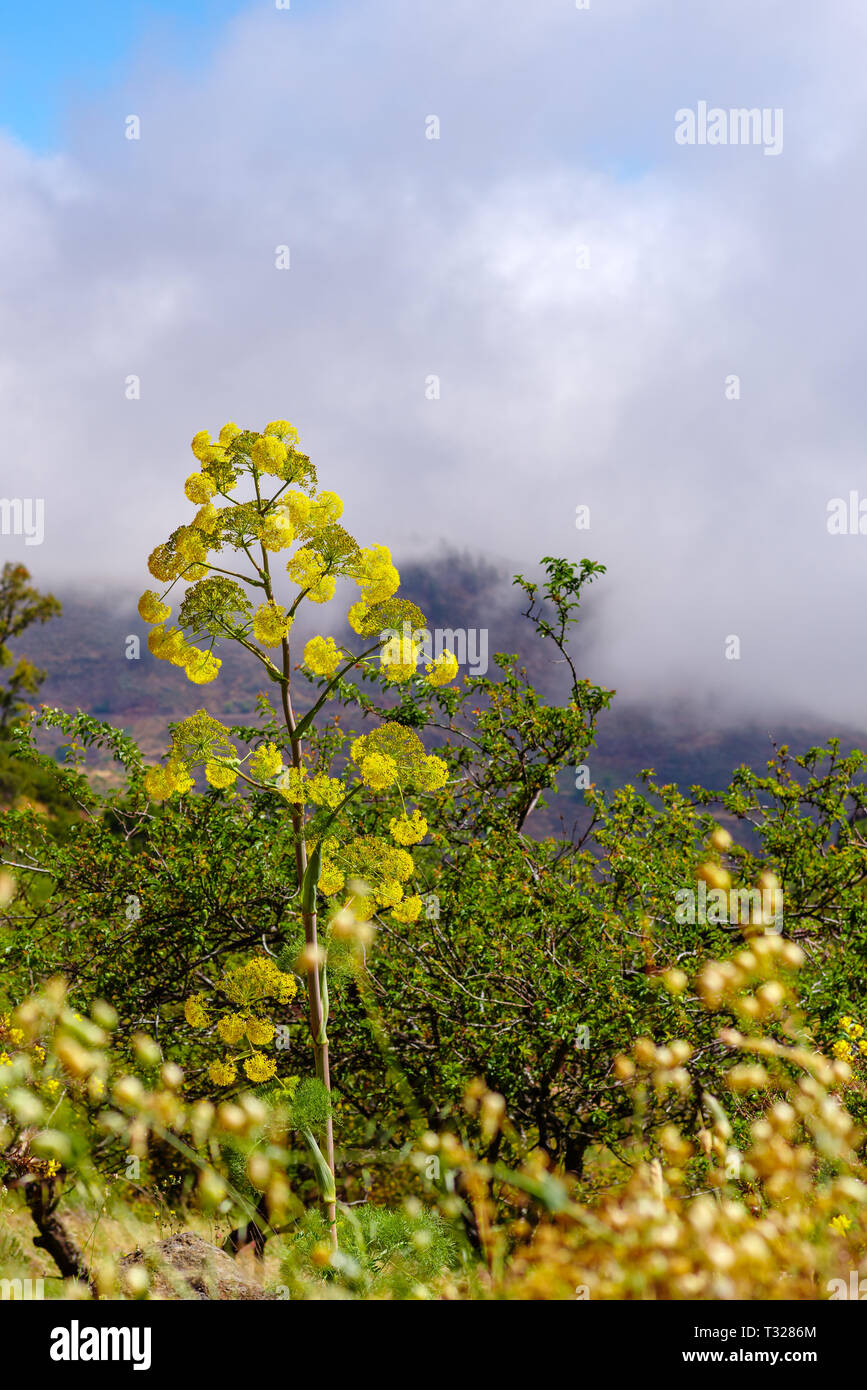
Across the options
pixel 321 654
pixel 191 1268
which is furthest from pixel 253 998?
pixel 191 1268

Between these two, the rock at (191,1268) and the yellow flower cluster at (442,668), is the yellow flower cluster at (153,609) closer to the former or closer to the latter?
the yellow flower cluster at (442,668)

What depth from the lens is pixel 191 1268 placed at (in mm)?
3125

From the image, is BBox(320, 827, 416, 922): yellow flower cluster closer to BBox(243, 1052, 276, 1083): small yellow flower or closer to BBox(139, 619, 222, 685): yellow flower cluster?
BBox(243, 1052, 276, 1083): small yellow flower

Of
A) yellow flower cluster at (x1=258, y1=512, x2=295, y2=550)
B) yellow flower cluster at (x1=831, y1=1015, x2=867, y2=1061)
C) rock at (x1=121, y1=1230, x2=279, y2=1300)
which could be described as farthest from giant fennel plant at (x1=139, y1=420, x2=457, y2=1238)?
yellow flower cluster at (x1=831, y1=1015, x2=867, y2=1061)

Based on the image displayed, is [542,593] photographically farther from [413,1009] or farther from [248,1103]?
[248,1103]

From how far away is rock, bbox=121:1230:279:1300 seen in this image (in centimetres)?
287

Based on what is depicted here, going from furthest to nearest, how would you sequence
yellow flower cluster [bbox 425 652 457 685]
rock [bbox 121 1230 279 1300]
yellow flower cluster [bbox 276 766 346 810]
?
rock [bbox 121 1230 279 1300] → yellow flower cluster [bbox 425 652 457 685] → yellow flower cluster [bbox 276 766 346 810]

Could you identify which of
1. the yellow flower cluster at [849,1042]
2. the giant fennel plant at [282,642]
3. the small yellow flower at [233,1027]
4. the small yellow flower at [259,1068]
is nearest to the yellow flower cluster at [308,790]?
the giant fennel plant at [282,642]

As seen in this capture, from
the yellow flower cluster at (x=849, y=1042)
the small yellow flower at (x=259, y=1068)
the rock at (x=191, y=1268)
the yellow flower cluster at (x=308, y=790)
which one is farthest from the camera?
the yellow flower cluster at (x=849, y=1042)

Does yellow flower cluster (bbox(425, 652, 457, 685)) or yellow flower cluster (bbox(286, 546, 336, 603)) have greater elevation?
yellow flower cluster (bbox(286, 546, 336, 603))

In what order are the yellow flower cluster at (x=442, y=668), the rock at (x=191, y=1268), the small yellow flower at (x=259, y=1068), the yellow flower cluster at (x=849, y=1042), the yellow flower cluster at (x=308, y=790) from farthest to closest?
1. the yellow flower cluster at (x=849, y=1042)
2. the rock at (x=191, y=1268)
3. the yellow flower cluster at (x=442, y=668)
4. the small yellow flower at (x=259, y=1068)
5. the yellow flower cluster at (x=308, y=790)

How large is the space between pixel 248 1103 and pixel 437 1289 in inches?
45.8

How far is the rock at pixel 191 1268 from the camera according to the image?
2.87 m
